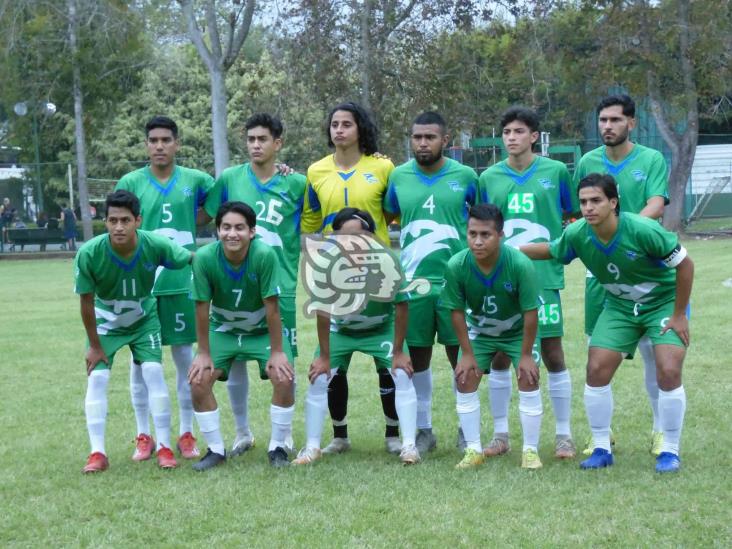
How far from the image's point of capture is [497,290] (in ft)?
19.3

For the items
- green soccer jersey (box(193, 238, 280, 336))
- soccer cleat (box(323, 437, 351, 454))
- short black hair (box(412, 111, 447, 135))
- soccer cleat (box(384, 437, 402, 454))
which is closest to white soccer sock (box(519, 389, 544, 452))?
soccer cleat (box(384, 437, 402, 454))

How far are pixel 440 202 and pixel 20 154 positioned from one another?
39543 millimetres

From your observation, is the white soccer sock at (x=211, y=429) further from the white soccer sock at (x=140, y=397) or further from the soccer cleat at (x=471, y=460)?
the soccer cleat at (x=471, y=460)

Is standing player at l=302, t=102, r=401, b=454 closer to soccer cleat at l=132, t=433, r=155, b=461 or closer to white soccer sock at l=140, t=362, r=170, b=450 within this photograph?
white soccer sock at l=140, t=362, r=170, b=450

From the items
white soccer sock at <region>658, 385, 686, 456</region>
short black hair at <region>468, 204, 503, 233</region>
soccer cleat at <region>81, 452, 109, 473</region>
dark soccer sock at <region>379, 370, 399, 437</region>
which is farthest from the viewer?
dark soccer sock at <region>379, 370, 399, 437</region>

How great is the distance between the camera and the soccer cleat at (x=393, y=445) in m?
6.28

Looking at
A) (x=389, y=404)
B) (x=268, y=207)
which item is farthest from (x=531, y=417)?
(x=268, y=207)

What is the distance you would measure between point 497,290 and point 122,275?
2296 millimetres

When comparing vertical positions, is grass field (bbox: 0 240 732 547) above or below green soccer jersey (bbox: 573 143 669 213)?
below

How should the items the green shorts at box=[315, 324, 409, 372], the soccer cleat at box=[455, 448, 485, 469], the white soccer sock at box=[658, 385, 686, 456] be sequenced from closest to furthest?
the white soccer sock at box=[658, 385, 686, 456] → the soccer cleat at box=[455, 448, 485, 469] → the green shorts at box=[315, 324, 409, 372]

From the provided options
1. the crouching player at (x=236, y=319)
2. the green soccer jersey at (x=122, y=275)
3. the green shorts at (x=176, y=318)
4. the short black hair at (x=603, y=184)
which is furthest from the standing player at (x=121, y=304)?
the short black hair at (x=603, y=184)

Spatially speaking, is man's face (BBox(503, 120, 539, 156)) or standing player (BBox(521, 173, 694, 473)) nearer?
standing player (BBox(521, 173, 694, 473))

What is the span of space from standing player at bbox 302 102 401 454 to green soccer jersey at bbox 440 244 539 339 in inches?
25.4

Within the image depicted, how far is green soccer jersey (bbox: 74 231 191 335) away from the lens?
6.01 m
